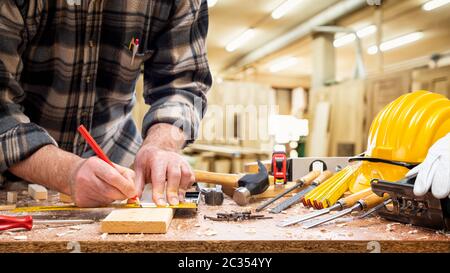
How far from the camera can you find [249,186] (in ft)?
3.86

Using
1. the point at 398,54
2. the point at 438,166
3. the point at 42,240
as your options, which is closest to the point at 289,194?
the point at 438,166

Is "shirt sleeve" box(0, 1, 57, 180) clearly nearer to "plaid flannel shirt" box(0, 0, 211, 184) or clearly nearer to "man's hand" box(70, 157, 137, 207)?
"plaid flannel shirt" box(0, 0, 211, 184)

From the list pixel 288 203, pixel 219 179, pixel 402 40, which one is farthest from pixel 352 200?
pixel 402 40

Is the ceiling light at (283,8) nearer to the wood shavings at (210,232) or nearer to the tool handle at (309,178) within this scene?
the tool handle at (309,178)

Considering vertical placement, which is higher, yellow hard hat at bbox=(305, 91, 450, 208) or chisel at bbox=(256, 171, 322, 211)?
yellow hard hat at bbox=(305, 91, 450, 208)

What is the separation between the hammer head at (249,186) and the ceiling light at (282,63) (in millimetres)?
10340

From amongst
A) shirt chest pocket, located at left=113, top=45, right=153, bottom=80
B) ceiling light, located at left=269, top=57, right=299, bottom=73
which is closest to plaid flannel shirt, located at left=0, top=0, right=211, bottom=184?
shirt chest pocket, located at left=113, top=45, right=153, bottom=80

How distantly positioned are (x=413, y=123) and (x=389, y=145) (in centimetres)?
9

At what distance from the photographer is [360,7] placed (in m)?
6.01

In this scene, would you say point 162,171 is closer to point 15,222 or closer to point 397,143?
point 15,222

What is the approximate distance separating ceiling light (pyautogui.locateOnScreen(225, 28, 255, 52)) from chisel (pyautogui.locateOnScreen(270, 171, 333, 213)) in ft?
24.6

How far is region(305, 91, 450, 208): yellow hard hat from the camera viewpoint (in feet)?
3.67

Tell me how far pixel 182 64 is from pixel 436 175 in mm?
941
